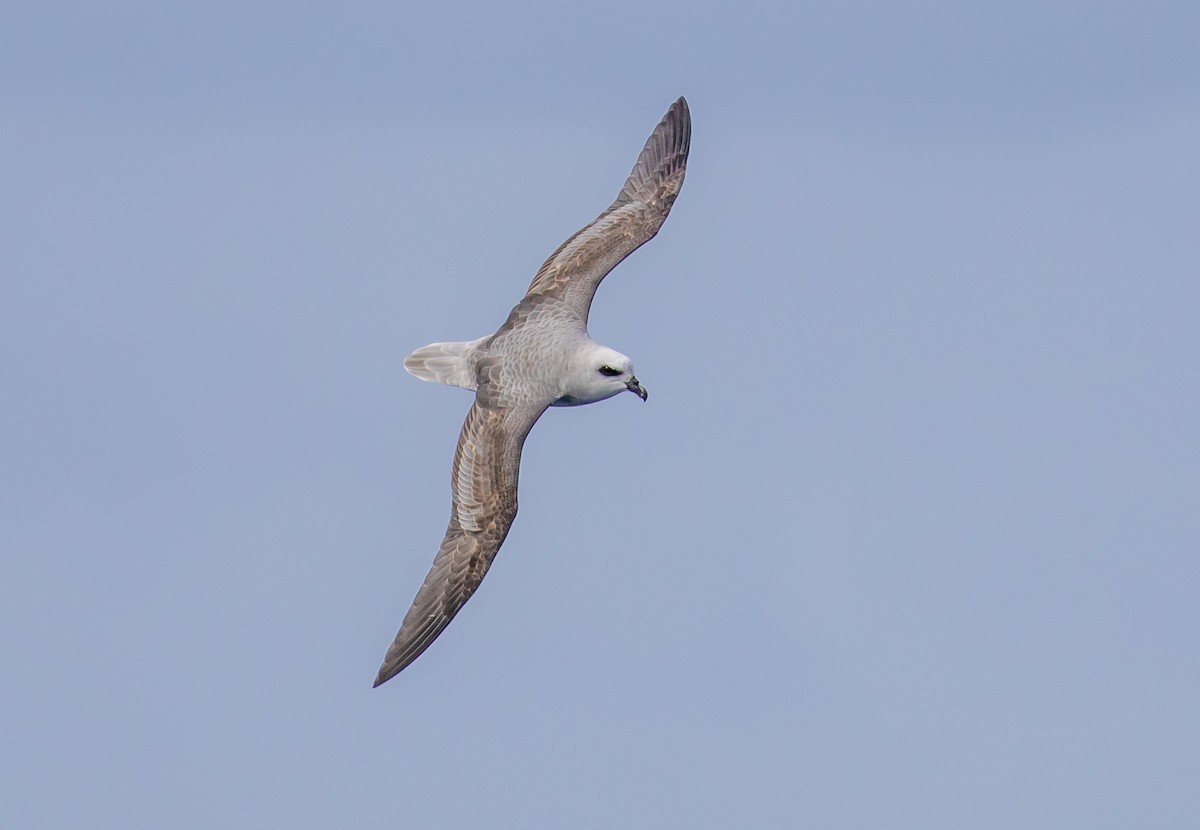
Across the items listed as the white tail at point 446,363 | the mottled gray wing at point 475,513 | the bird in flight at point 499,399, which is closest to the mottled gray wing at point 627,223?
the bird in flight at point 499,399

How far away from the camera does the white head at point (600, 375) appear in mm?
25234

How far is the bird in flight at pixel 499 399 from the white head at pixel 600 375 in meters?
0.01

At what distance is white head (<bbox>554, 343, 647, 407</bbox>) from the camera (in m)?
25.2

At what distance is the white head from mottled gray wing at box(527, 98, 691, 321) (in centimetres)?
197

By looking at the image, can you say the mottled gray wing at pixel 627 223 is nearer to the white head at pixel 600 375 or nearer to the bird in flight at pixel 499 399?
the bird in flight at pixel 499 399

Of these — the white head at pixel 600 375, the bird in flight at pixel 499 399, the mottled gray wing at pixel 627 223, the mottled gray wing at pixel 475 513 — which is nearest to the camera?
the white head at pixel 600 375

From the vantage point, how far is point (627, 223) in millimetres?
29281

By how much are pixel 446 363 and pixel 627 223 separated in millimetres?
3878

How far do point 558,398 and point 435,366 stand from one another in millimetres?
2518

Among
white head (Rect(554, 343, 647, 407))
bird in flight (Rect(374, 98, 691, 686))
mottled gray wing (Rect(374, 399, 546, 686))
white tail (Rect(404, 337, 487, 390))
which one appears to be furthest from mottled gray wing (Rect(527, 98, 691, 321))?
mottled gray wing (Rect(374, 399, 546, 686))

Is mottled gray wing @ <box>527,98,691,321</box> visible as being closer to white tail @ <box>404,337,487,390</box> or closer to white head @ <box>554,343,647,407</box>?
white tail @ <box>404,337,487,390</box>

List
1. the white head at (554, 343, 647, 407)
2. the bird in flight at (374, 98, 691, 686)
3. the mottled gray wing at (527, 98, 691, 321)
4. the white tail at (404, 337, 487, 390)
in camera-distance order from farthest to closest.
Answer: the mottled gray wing at (527, 98, 691, 321), the white tail at (404, 337, 487, 390), the bird in flight at (374, 98, 691, 686), the white head at (554, 343, 647, 407)

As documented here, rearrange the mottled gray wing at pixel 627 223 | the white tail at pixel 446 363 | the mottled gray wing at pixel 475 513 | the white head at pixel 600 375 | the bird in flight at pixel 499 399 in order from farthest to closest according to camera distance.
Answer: the mottled gray wing at pixel 627 223 < the white tail at pixel 446 363 < the mottled gray wing at pixel 475 513 < the bird in flight at pixel 499 399 < the white head at pixel 600 375

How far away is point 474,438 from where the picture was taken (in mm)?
26141
